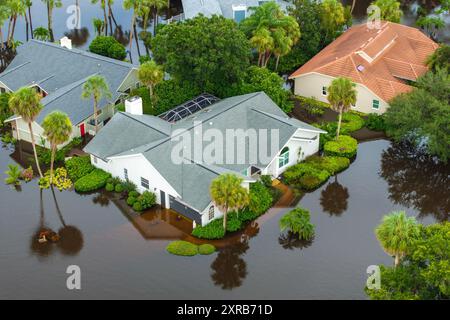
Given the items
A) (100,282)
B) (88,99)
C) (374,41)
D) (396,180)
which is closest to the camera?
(100,282)

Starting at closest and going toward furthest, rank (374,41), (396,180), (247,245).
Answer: (247,245) → (396,180) → (374,41)

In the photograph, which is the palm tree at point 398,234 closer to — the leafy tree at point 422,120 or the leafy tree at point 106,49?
the leafy tree at point 422,120

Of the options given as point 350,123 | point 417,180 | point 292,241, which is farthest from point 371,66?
point 292,241

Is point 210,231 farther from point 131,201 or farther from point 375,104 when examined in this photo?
point 375,104

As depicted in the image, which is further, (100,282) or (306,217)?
(306,217)

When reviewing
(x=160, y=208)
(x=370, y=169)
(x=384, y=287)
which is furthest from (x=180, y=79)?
(x=384, y=287)

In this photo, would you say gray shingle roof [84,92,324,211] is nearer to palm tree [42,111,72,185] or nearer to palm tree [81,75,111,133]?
palm tree [81,75,111,133]

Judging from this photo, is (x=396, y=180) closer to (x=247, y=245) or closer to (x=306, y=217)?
(x=306, y=217)
